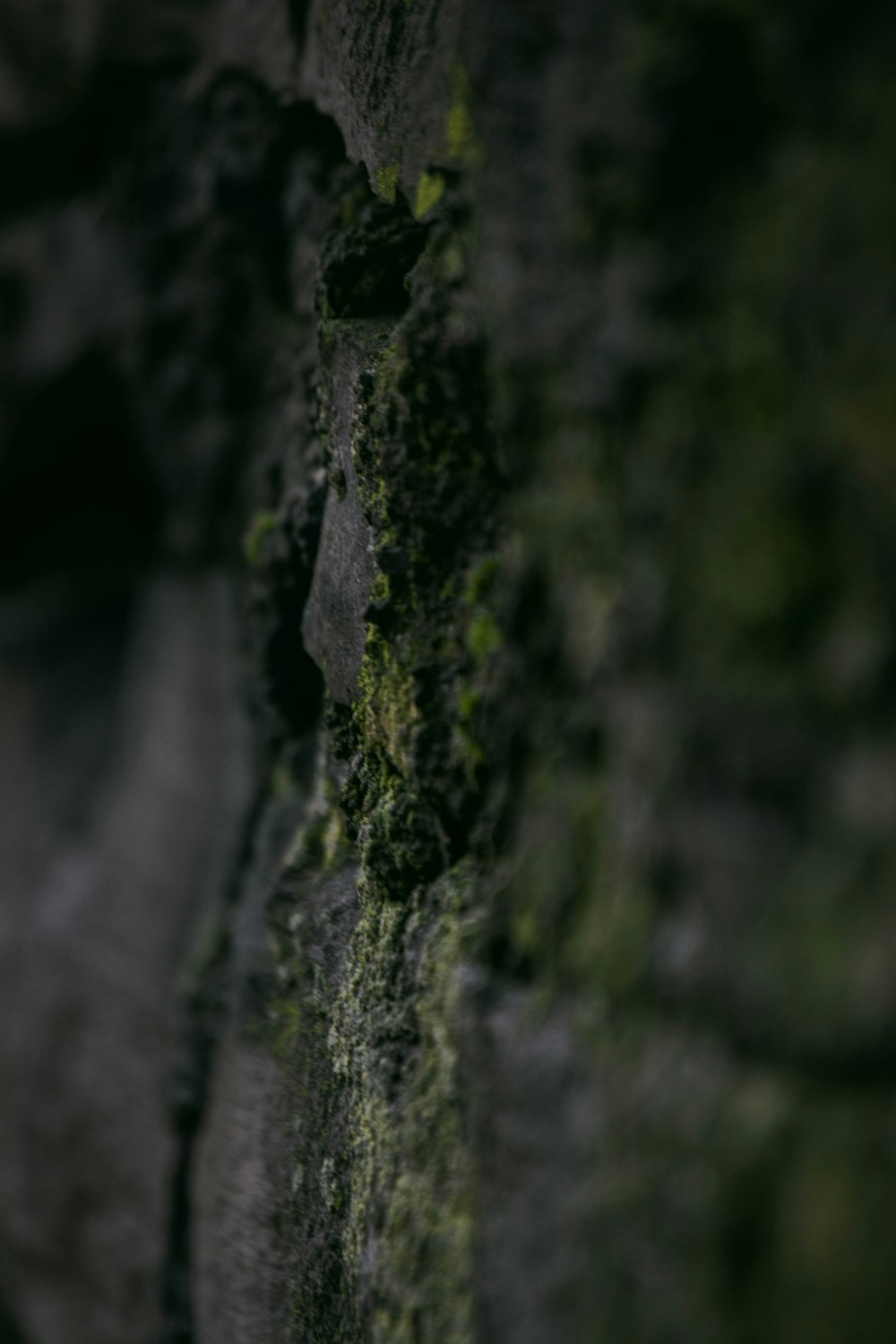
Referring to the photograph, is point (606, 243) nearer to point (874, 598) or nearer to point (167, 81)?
point (874, 598)

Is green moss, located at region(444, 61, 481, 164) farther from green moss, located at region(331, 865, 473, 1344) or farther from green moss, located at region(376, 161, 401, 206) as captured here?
green moss, located at region(331, 865, 473, 1344)

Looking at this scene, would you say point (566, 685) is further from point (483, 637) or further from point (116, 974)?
point (116, 974)

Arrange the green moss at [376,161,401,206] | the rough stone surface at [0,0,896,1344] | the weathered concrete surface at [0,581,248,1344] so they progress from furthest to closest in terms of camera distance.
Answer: the weathered concrete surface at [0,581,248,1344] < the green moss at [376,161,401,206] < the rough stone surface at [0,0,896,1344]

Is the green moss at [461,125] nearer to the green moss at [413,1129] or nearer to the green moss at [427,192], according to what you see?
the green moss at [427,192]

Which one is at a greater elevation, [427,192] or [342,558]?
[427,192]

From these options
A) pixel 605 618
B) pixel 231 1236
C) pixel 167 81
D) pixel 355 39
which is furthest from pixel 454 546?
pixel 167 81

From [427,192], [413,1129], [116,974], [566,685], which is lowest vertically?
[116,974]

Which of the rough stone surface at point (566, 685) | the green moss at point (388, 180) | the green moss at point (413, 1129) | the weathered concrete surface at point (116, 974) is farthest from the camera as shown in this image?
the weathered concrete surface at point (116, 974)

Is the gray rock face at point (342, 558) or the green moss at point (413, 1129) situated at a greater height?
the gray rock face at point (342, 558)

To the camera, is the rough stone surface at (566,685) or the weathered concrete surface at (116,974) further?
the weathered concrete surface at (116,974)

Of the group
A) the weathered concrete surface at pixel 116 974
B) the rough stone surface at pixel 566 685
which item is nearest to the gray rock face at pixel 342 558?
the rough stone surface at pixel 566 685

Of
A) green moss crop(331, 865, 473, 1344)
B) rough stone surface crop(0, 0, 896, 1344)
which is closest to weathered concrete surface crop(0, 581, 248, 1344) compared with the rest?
rough stone surface crop(0, 0, 896, 1344)

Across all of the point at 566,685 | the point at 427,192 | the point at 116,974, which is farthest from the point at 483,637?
the point at 116,974
